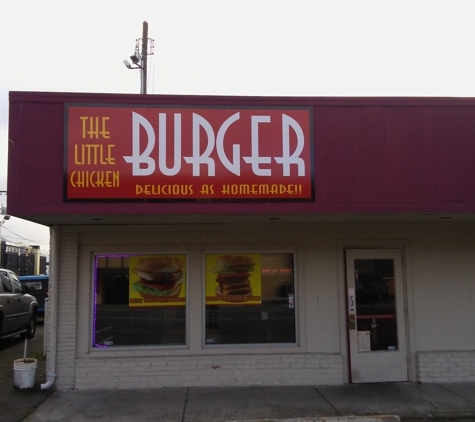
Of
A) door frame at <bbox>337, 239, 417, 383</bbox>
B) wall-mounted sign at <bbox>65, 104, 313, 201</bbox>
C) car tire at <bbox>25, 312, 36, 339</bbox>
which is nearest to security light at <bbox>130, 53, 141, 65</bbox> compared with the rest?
car tire at <bbox>25, 312, 36, 339</bbox>


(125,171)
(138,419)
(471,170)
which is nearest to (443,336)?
(471,170)

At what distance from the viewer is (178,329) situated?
8188mm

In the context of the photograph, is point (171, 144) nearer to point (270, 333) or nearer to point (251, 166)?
point (251, 166)

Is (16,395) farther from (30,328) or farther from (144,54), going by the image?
(144,54)

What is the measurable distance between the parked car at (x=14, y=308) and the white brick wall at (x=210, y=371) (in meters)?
5.19

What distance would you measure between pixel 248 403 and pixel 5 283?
322 inches

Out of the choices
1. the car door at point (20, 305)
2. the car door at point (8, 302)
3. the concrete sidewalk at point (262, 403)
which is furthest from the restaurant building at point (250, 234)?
the car door at point (20, 305)

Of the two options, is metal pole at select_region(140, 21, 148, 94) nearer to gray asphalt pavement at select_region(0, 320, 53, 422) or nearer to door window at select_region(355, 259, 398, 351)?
gray asphalt pavement at select_region(0, 320, 53, 422)

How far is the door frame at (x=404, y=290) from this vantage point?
8.17 m

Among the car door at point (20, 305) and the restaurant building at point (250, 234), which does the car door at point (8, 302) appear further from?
the restaurant building at point (250, 234)

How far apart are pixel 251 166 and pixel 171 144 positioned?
119 centimetres

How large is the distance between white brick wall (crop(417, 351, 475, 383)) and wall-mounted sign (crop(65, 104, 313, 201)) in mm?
3483

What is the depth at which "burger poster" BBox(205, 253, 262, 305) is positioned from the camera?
8.30 meters

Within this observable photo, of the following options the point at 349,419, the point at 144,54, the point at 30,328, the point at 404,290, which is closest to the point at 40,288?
the point at 30,328
